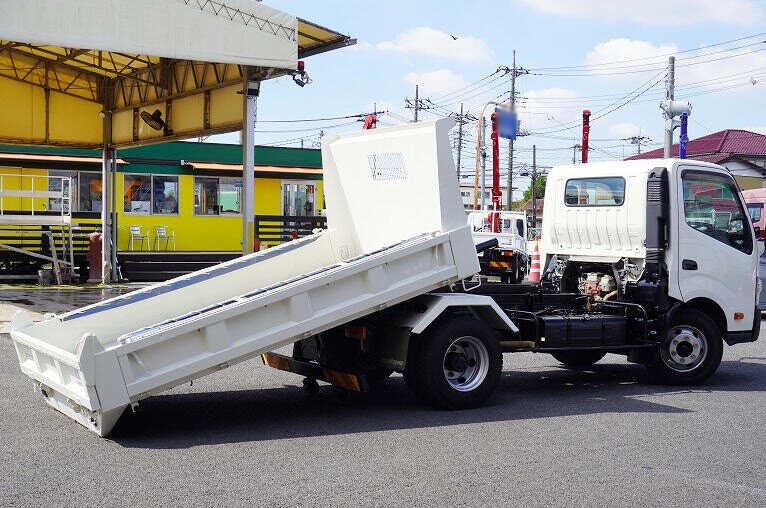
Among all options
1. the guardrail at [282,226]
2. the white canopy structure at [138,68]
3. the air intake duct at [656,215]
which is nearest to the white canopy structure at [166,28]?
the white canopy structure at [138,68]

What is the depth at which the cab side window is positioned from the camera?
994 centimetres

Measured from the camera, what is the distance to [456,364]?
8422 mm

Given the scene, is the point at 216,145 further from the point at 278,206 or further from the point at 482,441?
the point at 482,441

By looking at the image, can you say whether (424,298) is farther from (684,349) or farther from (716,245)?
(716,245)

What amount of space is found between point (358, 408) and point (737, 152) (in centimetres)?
5133

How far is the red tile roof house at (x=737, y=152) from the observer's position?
167ft

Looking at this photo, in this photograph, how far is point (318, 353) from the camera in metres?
8.88

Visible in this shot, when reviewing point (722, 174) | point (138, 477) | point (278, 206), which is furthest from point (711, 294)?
point (278, 206)

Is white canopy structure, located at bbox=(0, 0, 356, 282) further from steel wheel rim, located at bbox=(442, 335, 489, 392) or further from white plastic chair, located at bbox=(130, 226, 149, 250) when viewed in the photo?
steel wheel rim, located at bbox=(442, 335, 489, 392)

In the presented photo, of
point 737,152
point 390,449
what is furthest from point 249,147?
point 737,152

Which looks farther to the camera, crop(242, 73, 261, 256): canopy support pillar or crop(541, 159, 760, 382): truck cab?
crop(242, 73, 261, 256): canopy support pillar

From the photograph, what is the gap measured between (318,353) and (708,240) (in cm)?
455

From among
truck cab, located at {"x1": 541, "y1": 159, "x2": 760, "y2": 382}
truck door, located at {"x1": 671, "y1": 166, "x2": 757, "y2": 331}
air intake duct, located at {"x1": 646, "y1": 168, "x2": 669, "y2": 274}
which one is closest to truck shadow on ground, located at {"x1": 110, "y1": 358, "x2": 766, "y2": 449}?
truck cab, located at {"x1": 541, "y1": 159, "x2": 760, "y2": 382}

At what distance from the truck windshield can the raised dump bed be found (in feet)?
8.31
